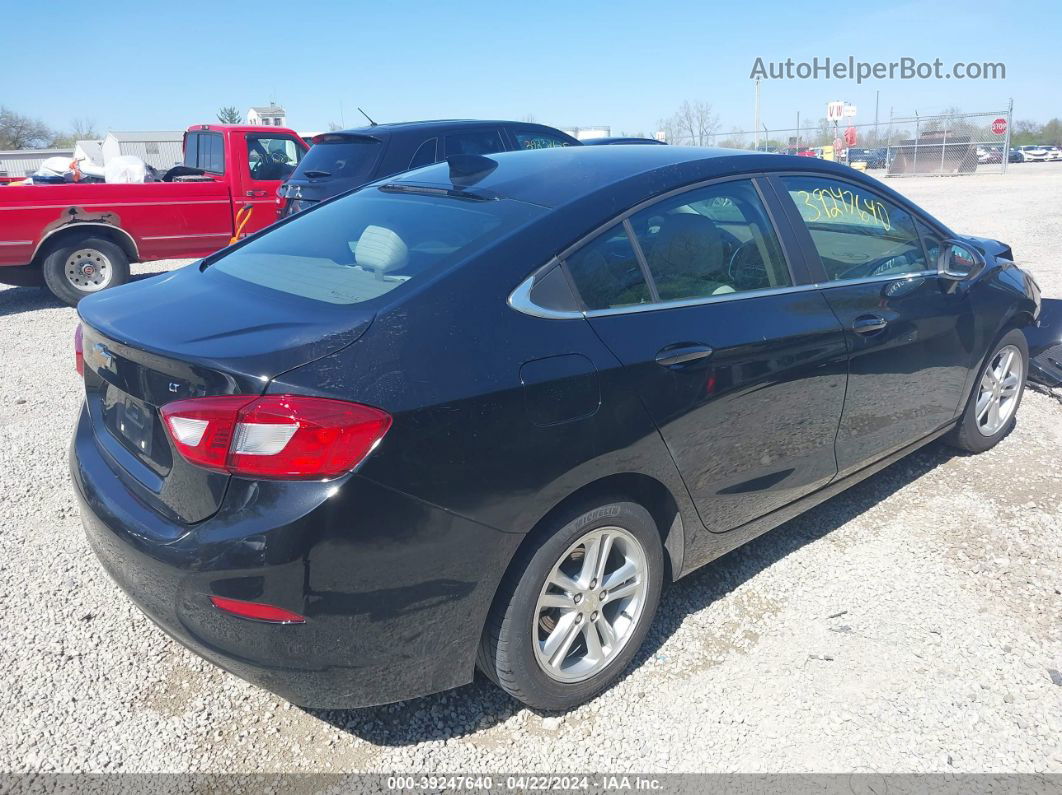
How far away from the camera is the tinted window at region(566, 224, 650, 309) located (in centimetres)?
255

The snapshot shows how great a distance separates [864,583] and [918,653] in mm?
466

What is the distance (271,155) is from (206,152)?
3.08ft

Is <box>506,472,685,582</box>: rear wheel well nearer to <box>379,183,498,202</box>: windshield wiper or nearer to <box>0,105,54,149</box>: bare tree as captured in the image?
<box>379,183,498,202</box>: windshield wiper

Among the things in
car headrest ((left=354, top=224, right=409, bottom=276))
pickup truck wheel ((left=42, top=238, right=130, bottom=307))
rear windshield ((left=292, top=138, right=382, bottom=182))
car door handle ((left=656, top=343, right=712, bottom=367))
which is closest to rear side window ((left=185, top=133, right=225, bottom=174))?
pickup truck wheel ((left=42, top=238, right=130, bottom=307))

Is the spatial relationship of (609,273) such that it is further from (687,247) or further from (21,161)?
(21,161)

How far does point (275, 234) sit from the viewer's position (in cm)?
322

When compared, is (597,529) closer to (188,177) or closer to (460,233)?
(460,233)

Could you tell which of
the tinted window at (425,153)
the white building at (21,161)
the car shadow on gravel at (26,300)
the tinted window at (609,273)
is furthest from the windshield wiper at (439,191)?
the white building at (21,161)

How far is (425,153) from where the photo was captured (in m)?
7.74

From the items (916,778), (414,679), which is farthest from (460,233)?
(916,778)

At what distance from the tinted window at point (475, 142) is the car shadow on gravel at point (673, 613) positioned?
199 inches

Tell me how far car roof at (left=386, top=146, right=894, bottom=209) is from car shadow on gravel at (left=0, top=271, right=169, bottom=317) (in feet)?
23.0

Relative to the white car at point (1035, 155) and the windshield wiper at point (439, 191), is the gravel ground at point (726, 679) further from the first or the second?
the white car at point (1035, 155)

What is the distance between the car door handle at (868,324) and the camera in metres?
3.31
